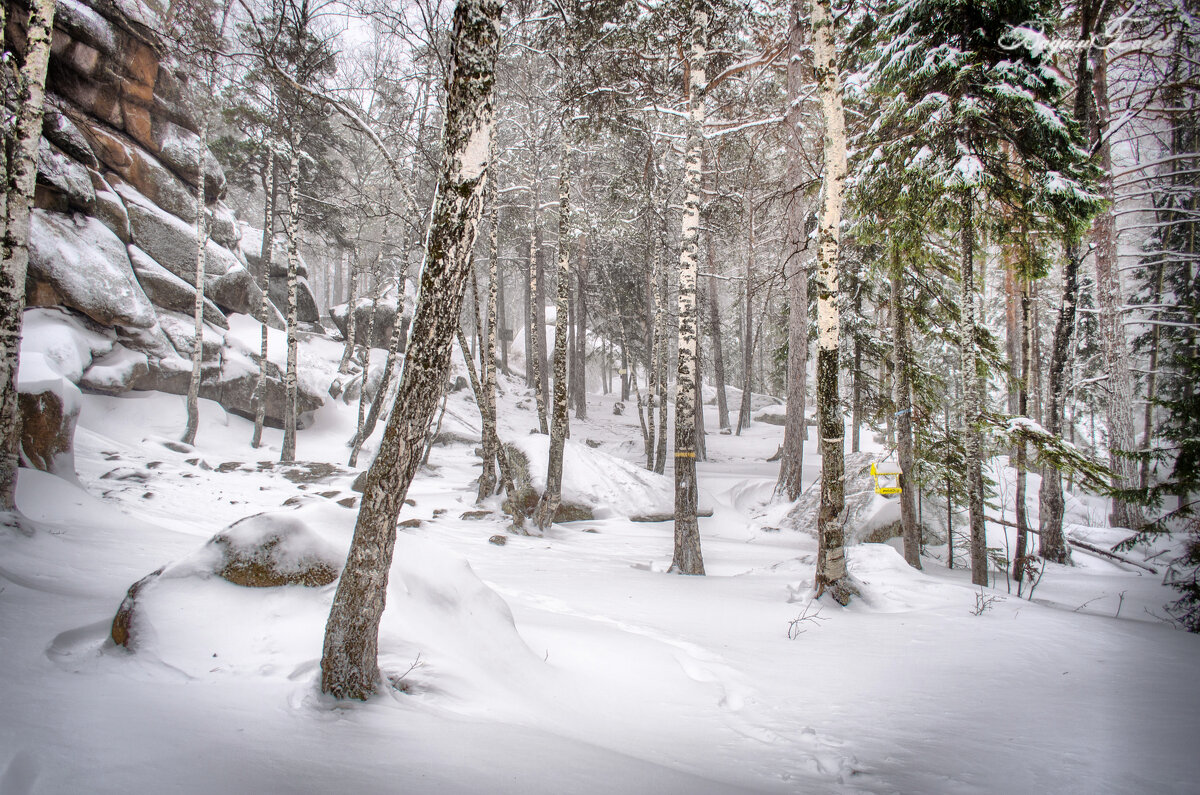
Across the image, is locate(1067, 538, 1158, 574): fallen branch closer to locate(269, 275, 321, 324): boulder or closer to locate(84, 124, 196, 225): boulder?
locate(84, 124, 196, 225): boulder

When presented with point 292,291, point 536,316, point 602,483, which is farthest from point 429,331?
point 536,316

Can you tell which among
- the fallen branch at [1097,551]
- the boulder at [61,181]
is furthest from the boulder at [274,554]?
the boulder at [61,181]

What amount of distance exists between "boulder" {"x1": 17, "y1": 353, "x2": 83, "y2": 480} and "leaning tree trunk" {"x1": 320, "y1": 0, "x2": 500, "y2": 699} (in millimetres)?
6907

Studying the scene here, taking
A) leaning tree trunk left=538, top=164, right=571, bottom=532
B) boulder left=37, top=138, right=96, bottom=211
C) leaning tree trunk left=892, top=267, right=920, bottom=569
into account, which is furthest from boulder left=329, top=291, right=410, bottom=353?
leaning tree trunk left=892, top=267, right=920, bottom=569

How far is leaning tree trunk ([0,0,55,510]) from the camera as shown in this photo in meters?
5.33

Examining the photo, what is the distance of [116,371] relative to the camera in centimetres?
1291

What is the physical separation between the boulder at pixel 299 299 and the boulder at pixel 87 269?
776cm

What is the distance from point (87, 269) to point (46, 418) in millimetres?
8188

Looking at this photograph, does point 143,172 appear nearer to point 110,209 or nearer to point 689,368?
point 110,209

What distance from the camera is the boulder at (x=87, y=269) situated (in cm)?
1173

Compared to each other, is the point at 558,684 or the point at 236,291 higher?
the point at 236,291

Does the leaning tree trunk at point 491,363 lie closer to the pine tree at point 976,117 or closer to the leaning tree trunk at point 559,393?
the leaning tree trunk at point 559,393

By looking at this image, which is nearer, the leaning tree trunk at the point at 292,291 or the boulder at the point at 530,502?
the boulder at the point at 530,502

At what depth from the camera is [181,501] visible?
8.57 meters
